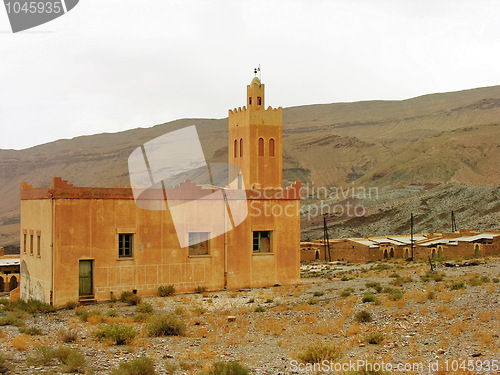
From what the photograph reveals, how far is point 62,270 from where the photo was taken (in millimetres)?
22156

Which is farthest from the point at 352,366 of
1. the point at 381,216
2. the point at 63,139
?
the point at 63,139

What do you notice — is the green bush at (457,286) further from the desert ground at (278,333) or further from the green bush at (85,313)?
the green bush at (85,313)

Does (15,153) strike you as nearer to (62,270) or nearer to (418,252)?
(418,252)

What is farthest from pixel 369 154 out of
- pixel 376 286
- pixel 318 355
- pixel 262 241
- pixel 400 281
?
pixel 318 355

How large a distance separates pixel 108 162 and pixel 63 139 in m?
39.6

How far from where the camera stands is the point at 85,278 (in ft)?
74.5

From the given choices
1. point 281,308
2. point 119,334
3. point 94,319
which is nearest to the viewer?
point 119,334

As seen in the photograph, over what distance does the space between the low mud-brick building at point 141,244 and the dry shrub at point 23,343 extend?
713cm

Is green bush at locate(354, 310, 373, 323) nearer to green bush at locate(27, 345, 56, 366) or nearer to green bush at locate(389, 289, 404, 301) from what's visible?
green bush at locate(389, 289, 404, 301)

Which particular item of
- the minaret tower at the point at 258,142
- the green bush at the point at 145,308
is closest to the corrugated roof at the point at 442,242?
the minaret tower at the point at 258,142

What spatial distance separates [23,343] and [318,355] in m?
6.62

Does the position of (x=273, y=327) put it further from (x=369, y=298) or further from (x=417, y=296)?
(x=417, y=296)

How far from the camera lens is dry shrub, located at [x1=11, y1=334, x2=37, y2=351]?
14138 mm
